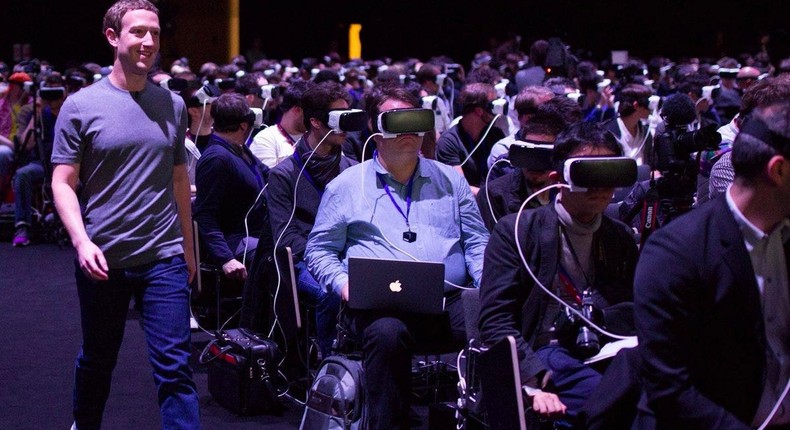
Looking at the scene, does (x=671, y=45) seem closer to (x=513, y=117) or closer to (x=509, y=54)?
(x=509, y=54)

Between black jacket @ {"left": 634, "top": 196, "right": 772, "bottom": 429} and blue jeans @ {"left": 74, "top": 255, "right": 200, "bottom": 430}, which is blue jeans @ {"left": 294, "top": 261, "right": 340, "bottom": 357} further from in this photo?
black jacket @ {"left": 634, "top": 196, "right": 772, "bottom": 429}

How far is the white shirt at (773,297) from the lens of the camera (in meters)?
2.21

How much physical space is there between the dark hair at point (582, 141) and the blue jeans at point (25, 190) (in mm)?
6885

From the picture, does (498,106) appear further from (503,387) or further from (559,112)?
(503,387)

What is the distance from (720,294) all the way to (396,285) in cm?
166

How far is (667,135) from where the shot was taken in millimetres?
4457

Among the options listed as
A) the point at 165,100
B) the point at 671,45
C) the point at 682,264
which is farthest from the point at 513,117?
the point at 671,45

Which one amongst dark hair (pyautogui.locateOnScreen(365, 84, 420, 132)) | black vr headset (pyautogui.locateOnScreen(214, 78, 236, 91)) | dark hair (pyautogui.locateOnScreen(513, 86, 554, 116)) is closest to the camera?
dark hair (pyautogui.locateOnScreen(365, 84, 420, 132))

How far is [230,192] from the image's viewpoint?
5367 millimetres

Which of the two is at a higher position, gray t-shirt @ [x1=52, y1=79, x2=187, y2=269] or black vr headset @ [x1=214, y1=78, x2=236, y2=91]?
gray t-shirt @ [x1=52, y1=79, x2=187, y2=269]

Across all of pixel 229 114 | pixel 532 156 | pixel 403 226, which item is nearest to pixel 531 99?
pixel 229 114

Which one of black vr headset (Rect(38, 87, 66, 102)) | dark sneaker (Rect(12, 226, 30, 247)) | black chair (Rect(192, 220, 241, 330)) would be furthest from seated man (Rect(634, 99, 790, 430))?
dark sneaker (Rect(12, 226, 30, 247))

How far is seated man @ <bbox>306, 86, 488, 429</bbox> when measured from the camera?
3.91 meters

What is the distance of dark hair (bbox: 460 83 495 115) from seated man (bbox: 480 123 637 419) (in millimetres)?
3031
